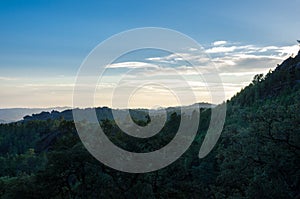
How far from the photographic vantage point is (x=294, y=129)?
20859mm

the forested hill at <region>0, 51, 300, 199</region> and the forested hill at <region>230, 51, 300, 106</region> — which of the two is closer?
the forested hill at <region>0, 51, 300, 199</region>

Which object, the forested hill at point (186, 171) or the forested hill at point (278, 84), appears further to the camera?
the forested hill at point (278, 84)

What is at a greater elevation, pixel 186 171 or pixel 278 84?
pixel 278 84

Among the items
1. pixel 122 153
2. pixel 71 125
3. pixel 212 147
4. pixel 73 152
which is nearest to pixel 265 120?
pixel 122 153

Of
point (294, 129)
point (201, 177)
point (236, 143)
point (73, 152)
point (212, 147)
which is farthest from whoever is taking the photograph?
point (212, 147)

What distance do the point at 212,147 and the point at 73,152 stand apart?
48645 mm

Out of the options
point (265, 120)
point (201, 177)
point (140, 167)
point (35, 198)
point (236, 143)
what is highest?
point (265, 120)

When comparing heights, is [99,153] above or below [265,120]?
below

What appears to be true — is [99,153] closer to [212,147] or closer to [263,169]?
[263,169]

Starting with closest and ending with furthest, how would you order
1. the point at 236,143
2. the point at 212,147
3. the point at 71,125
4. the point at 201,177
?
the point at 236,143, the point at 71,125, the point at 201,177, the point at 212,147

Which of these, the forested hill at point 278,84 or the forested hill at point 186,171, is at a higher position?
Answer: the forested hill at point 278,84

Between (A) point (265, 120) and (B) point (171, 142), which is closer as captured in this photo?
(A) point (265, 120)

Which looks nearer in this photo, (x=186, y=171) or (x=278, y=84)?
(x=186, y=171)

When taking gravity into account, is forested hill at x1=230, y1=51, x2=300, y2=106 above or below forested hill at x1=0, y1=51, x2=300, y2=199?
Answer: above
